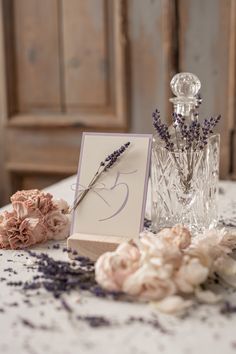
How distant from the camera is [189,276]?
2.41 feet

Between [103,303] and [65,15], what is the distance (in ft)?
5.28

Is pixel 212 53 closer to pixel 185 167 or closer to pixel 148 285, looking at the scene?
pixel 185 167

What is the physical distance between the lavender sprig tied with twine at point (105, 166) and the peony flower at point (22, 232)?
0.35ft

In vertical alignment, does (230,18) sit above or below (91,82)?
above

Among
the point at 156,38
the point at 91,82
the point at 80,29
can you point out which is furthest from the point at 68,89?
the point at 156,38

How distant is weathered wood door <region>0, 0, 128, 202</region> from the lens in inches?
82.2

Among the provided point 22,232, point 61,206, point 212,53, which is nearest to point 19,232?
point 22,232

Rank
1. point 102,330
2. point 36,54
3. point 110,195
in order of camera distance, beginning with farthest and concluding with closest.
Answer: point 36,54 < point 110,195 < point 102,330

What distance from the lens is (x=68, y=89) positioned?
7.18 ft

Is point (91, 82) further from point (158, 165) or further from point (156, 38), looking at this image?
point (158, 165)

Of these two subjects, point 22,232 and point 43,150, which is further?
point 43,150

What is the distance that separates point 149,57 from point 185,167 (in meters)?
1.11

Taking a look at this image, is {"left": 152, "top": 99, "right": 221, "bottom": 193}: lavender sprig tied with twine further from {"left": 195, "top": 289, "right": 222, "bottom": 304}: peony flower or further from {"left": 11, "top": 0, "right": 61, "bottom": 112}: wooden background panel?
{"left": 11, "top": 0, "right": 61, "bottom": 112}: wooden background panel

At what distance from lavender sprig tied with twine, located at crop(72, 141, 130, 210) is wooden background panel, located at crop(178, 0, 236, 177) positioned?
3.52 feet
